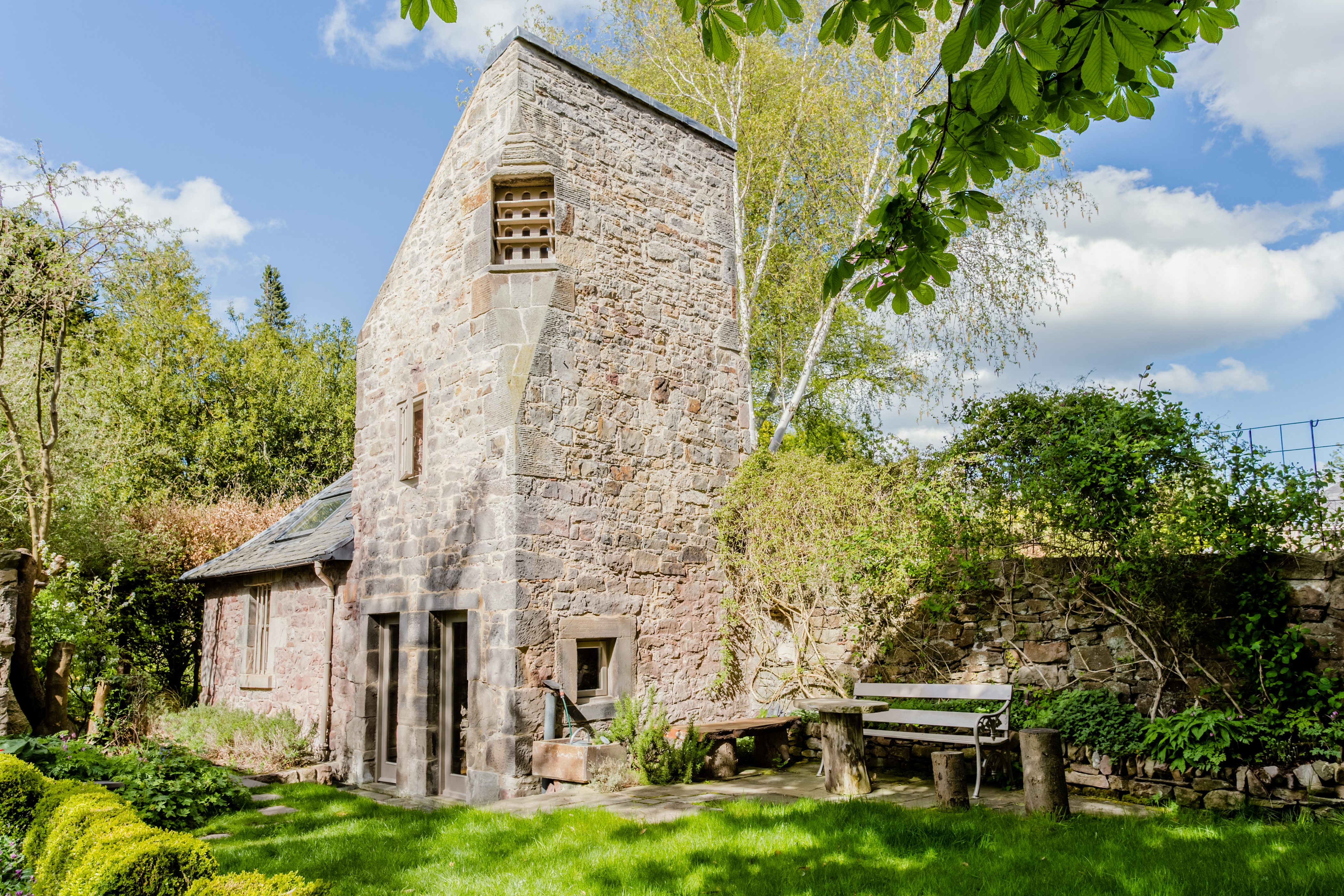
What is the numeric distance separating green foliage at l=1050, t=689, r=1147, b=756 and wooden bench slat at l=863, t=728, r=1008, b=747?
0.50 metres

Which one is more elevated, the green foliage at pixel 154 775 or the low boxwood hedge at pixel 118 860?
the low boxwood hedge at pixel 118 860

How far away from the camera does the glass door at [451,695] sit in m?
8.90

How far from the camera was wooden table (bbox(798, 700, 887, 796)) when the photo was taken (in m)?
6.78

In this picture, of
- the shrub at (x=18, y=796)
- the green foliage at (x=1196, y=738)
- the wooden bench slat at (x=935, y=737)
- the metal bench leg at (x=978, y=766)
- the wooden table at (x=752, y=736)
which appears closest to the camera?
the shrub at (x=18, y=796)

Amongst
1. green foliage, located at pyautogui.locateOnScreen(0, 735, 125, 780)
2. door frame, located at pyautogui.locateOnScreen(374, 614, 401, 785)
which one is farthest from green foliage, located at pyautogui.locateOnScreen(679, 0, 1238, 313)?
door frame, located at pyautogui.locateOnScreen(374, 614, 401, 785)

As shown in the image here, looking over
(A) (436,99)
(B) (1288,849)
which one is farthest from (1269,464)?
(A) (436,99)

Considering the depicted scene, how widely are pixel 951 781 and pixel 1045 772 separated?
676 millimetres

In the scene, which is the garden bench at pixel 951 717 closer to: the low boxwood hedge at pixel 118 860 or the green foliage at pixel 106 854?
the low boxwood hedge at pixel 118 860

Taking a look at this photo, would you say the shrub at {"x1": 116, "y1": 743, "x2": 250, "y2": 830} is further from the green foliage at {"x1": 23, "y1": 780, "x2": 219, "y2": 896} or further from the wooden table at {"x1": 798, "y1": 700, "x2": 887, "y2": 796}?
the wooden table at {"x1": 798, "y1": 700, "x2": 887, "y2": 796}

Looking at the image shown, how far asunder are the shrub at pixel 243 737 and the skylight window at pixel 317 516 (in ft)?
8.95

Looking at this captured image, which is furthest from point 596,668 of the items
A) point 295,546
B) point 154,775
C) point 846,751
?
point 295,546

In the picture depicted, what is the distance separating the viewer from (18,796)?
5328 millimetres

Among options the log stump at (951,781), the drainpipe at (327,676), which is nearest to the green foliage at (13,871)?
the log stump at (951,781)

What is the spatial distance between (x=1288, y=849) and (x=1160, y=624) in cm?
233
